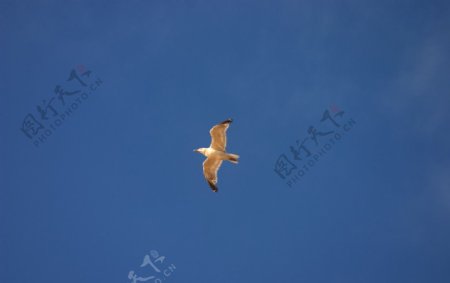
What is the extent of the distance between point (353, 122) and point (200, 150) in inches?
440

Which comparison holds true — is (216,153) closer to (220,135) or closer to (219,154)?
(219,154)

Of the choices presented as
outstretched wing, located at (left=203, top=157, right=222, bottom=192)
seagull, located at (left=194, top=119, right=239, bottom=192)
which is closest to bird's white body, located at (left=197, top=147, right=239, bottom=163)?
seagull, located at (left=194, top=119, right=239, bottom=192)

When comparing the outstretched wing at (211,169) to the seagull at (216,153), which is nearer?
the seagull at (216,153)

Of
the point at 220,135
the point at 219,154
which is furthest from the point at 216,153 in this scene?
the point at 220,135

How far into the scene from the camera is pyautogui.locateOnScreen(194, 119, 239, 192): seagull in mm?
30531

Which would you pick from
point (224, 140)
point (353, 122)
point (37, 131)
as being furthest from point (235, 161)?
point (37, 131)

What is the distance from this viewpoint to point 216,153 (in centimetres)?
3131

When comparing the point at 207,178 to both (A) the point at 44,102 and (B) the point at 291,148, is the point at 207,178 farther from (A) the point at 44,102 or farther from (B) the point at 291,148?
(A) the point at 44,102

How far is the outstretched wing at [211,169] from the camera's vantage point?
32.1 meters

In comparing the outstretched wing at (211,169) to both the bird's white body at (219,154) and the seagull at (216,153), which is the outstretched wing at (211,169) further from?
the bird's white body at (219,154)

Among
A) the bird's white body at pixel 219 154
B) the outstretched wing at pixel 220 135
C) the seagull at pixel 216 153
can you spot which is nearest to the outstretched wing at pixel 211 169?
the seagull at pixel 216 153

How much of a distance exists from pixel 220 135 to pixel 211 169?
258 centimetres

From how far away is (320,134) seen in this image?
118 feet

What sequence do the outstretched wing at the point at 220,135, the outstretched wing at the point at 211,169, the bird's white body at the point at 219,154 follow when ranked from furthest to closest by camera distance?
1. the outstretched wing at the point at 211,169
2. the bird's white body at the point at 219,154
3. the outstretched wing at the point at 220,135
